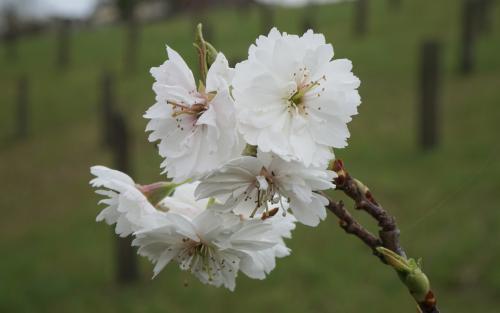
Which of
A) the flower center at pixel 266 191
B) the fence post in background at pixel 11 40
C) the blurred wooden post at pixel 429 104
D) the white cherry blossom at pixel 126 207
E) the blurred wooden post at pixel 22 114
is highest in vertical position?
the flower center at pixel 266 191

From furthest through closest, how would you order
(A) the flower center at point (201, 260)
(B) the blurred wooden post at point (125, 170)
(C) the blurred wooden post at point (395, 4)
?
(C) the blurred wooden post at point (395, 4), (B) the blurred wooden post at point (125, 170), (A) the flower center at point (201, 260)

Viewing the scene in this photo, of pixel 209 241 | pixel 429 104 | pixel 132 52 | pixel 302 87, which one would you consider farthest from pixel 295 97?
pixel 132 52

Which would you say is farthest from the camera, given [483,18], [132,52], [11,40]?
[11,40]

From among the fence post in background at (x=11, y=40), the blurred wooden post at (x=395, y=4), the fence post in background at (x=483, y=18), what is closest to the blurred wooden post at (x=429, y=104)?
the fence post in background at (x=483, y=18)

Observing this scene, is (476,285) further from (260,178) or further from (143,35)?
(143,35)

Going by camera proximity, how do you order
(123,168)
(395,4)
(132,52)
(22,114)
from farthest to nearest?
(395,4) < (132,52) < (22,114) < (123,168)

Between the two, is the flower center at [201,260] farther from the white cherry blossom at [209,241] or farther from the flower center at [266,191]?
the flower center at [266,191]

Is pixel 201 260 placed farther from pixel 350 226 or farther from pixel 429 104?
pixel 429 104
